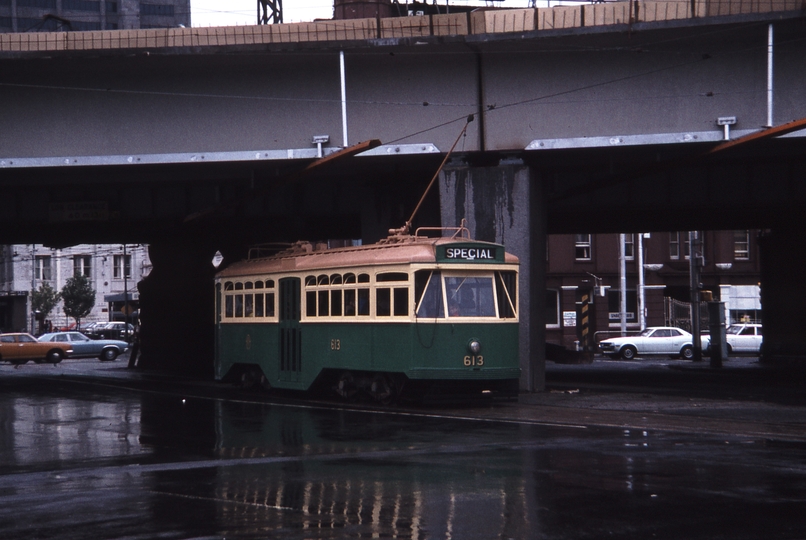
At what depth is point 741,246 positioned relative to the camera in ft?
200

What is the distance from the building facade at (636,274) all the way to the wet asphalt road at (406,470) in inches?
1545

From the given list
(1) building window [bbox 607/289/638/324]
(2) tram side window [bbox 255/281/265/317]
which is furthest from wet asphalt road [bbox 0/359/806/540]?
(1) building window [bbox 607/289/638/324]

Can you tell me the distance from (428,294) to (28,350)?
1224 inches

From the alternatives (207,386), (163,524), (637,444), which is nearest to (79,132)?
(207,386)

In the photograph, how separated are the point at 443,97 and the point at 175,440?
1070cm

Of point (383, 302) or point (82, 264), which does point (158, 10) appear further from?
point (383, 302)

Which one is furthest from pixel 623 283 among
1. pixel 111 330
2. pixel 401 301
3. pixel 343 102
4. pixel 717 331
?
pixel 401 301

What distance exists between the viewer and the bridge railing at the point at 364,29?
21.0 meters

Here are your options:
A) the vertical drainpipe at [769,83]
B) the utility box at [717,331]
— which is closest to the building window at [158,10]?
the utility box at [717,331]

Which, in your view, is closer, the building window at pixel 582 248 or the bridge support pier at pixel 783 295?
the bridge support pier at pixel 783 295

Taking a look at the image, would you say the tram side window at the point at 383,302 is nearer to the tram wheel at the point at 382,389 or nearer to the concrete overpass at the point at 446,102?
the tram wheel at the point at 382,389

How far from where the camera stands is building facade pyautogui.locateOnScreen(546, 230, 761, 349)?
60031mm

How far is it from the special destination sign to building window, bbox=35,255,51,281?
79812 millimetres

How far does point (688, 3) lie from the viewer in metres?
20.6
